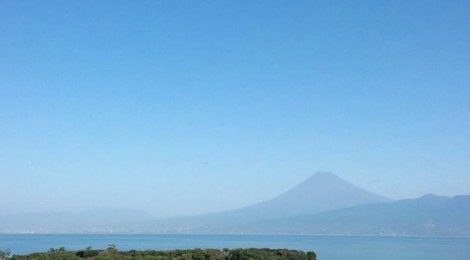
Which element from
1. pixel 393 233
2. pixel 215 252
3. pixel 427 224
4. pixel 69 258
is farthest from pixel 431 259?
pixel 427 224

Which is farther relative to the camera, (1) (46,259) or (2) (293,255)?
(2) (293,255)

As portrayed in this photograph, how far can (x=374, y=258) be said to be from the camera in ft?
221

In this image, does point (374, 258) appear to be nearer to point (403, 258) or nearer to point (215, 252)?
point (403, 258)

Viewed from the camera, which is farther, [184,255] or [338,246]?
[338,246]

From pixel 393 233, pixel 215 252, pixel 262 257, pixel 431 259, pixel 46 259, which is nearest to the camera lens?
pixel 46 259

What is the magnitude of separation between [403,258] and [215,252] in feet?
111

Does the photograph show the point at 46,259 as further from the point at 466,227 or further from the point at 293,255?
the point at 466,227

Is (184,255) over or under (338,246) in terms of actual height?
over

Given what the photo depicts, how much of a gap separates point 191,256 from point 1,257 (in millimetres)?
12710

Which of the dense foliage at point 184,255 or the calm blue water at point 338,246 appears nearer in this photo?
the dense foliage at point 184,255

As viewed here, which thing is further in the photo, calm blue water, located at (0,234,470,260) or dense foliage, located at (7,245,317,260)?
calm blue water, located at (0,234,470,260)

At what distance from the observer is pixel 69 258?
127 feet

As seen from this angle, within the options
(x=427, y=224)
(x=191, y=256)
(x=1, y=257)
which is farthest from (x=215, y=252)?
(x=427, y=224)

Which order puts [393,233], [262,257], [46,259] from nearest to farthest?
[46,259] → [262,257] → [393,233]
